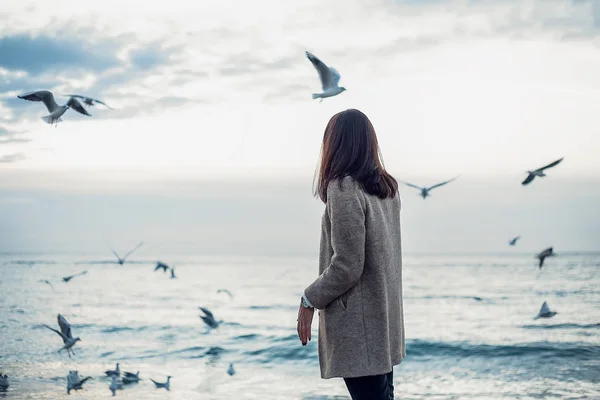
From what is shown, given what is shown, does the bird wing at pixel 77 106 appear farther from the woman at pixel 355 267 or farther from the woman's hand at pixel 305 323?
the woman's hand at pixel 305 323

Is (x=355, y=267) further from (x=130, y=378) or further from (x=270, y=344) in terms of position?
(x=270, y=344)

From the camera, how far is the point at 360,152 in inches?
97.3

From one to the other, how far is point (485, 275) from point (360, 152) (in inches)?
1293

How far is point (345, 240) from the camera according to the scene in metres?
2.34

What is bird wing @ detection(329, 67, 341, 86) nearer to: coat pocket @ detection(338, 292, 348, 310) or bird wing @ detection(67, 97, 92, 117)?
bird wing @ detection(67, 97, 92, 117)

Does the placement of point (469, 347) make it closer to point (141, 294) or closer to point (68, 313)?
point (68, 313)

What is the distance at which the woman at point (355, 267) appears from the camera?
2.35 metres

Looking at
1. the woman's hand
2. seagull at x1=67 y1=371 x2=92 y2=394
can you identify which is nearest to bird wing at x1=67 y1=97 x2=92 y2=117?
the woman's hand

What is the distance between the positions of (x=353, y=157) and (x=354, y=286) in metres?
0.48

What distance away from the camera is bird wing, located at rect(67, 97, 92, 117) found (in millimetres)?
4707

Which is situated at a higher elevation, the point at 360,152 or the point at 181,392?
the point at 360,152

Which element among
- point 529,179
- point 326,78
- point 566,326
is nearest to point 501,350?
point 566,326

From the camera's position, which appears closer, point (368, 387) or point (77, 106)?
point (368, 387)

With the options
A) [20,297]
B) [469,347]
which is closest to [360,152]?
[469,347]
